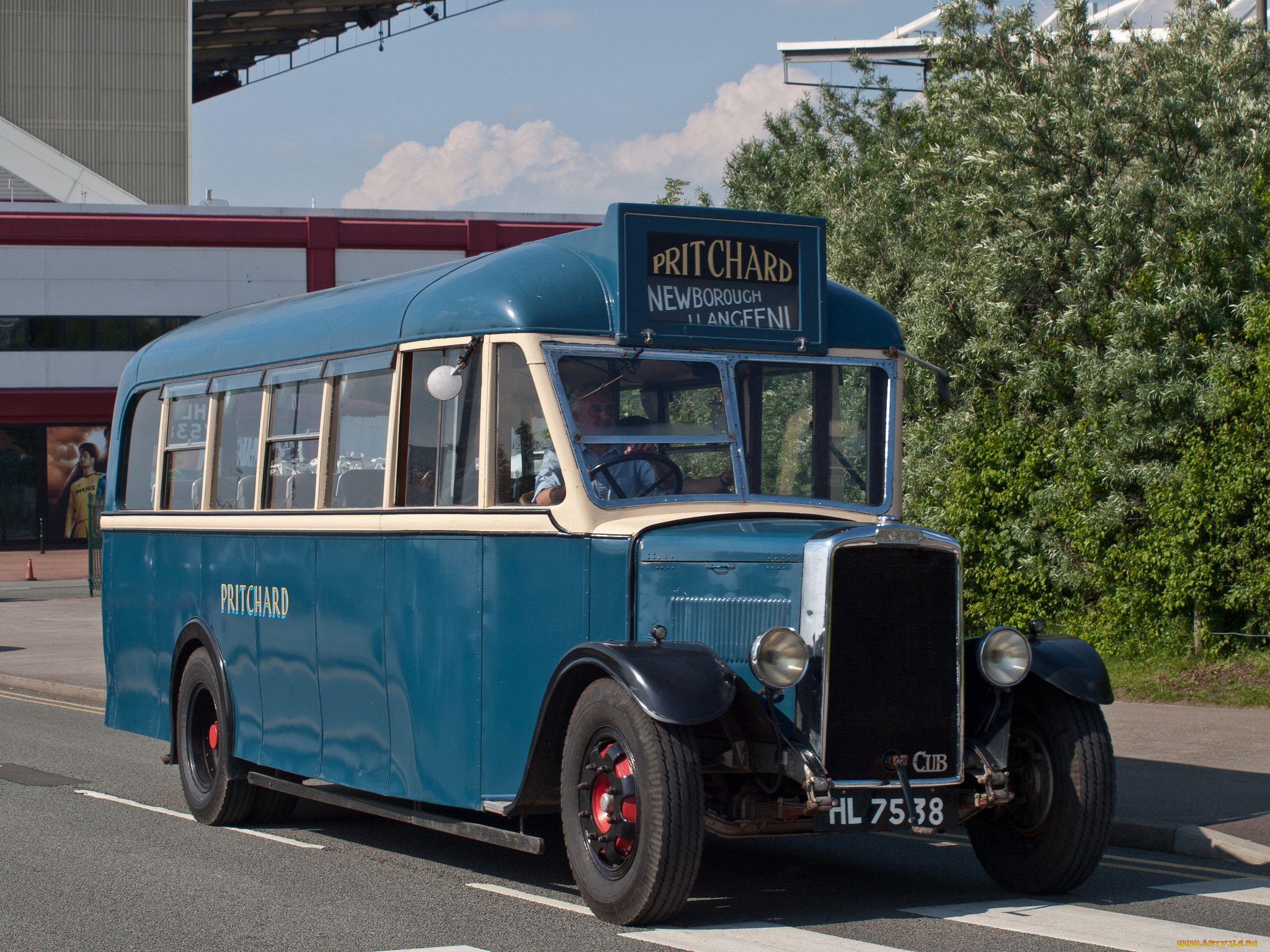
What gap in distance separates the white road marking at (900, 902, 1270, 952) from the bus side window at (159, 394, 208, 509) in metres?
5.40

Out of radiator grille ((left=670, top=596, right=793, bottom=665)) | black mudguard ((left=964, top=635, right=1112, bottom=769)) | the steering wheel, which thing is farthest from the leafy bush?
radiator grille ((left=670, top=596, right=793, bottom=665))

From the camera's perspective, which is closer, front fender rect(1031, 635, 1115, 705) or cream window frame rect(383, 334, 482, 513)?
front fender rect(1031, 635, 1115, 705)

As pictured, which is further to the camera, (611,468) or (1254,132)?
(1254,132)

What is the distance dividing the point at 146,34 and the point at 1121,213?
49388 mm

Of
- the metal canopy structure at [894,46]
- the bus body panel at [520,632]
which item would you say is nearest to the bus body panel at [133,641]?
the bus body panel at [520,632]

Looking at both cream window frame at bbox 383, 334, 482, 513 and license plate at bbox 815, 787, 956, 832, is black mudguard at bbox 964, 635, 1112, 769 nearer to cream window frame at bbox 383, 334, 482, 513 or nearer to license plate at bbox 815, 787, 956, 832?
license plate at bbox 815, 787, 956, 832

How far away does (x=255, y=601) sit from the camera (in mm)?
8977

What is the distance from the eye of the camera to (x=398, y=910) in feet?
21.7

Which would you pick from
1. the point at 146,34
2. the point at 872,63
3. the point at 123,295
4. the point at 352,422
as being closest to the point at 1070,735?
the point at 352,422

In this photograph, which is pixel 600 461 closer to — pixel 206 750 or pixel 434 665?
A: pixel 434 665

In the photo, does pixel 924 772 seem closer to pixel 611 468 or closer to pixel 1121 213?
pixel 611 468

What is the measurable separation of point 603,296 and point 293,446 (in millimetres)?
2504

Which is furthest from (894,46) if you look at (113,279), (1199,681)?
(1199,681)

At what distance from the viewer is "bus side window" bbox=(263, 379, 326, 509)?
841 centimetres
